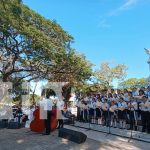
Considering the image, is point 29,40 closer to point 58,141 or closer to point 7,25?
point 7,25

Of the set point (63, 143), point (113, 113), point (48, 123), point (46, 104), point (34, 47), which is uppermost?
point (34, 47)

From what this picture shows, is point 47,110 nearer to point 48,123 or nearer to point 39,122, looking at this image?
point 48,123

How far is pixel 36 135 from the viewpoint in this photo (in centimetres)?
1379

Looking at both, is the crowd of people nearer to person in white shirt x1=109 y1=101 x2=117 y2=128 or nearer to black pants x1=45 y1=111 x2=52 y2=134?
person in white shirt x1=109 y1=101 x2=117 y2=128

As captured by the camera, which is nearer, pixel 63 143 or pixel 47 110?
pixel 63 143

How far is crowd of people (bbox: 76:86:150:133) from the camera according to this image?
1264 centimetres

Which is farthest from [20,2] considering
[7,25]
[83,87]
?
[83,87]

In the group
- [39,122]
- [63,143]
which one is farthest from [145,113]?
[39,122]

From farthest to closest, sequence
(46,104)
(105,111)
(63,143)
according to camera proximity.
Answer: (105,111)
(46,104)
(63,143)

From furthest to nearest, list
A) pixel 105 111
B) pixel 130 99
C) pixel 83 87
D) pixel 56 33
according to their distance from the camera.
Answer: pixel 83 87
pixel 56 33
pixel 105 111
pixel 130 99

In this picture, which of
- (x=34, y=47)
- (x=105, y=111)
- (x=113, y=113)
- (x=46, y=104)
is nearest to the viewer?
(x=46, y=104)

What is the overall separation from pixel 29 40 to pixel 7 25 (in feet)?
6.29

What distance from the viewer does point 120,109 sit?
13.9 m

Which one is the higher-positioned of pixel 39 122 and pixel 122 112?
pixel 122 112
